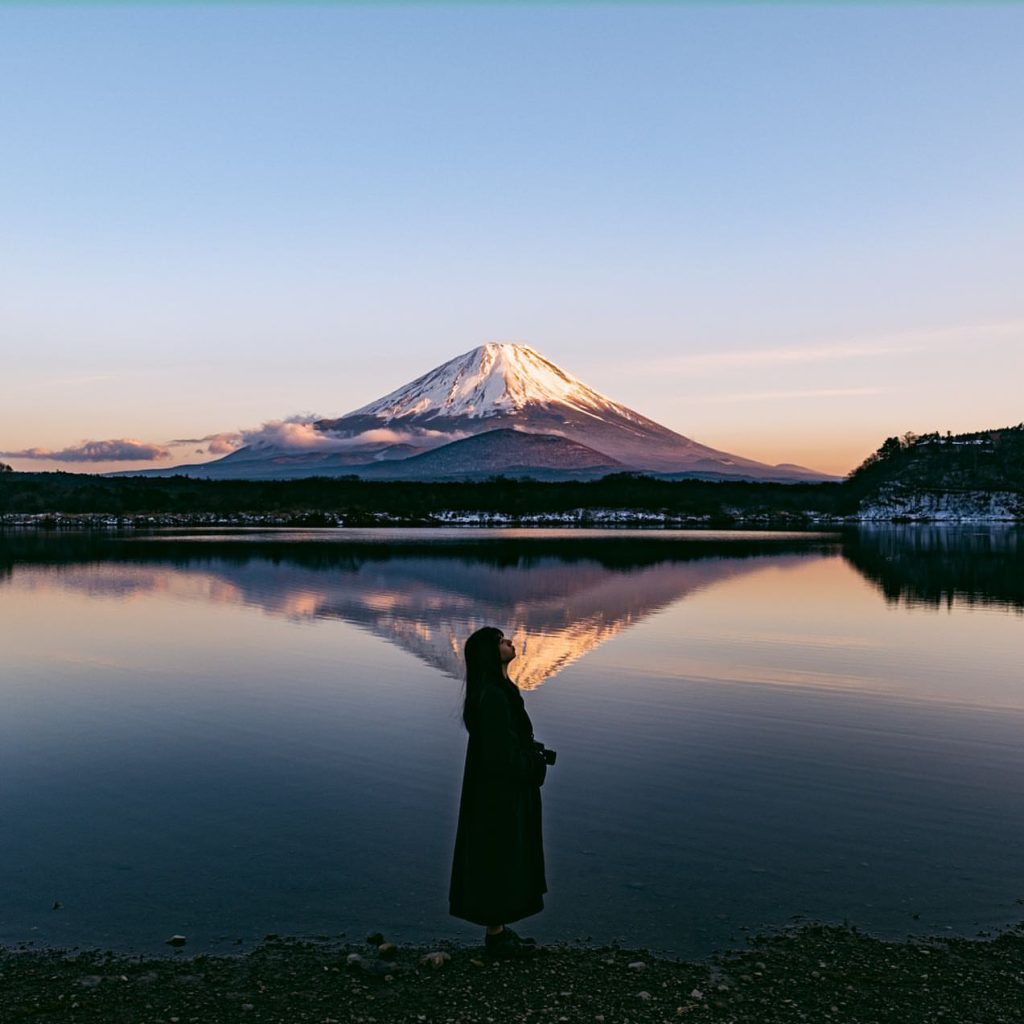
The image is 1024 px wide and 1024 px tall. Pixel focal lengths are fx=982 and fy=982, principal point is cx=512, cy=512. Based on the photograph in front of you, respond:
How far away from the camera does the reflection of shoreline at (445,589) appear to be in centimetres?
2850

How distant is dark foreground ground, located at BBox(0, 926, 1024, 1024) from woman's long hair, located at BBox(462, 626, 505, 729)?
2014 mm

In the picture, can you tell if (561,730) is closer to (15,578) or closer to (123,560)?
(15,578)

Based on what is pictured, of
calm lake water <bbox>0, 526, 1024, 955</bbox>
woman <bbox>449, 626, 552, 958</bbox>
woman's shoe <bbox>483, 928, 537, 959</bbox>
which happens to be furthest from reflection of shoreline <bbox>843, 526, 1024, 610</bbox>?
woman's shoe <bbox>483, 928, 537, 959</bbox>

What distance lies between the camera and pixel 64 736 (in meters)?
15.9

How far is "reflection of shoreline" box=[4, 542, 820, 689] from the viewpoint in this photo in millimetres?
28500

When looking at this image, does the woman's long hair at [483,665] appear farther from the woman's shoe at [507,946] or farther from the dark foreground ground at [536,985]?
the dark foreground ground at [536,985]

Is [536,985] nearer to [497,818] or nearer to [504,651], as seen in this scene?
[497,818]

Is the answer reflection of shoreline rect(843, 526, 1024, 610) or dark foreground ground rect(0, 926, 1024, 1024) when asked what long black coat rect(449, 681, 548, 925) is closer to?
dark foreground ground rect(0, 926, 1024, 1024)

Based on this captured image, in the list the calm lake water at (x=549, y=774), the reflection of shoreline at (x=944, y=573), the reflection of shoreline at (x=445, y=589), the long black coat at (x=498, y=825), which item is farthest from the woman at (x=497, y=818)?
the reflection of shoreline at (x=944, y=573)

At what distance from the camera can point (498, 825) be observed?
8.12 m

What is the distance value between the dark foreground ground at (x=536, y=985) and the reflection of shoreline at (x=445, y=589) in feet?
42.2

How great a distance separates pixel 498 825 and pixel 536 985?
1.24m

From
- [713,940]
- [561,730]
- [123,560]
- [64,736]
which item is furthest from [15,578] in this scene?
[713,940]

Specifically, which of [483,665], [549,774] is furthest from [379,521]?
[483,665]
